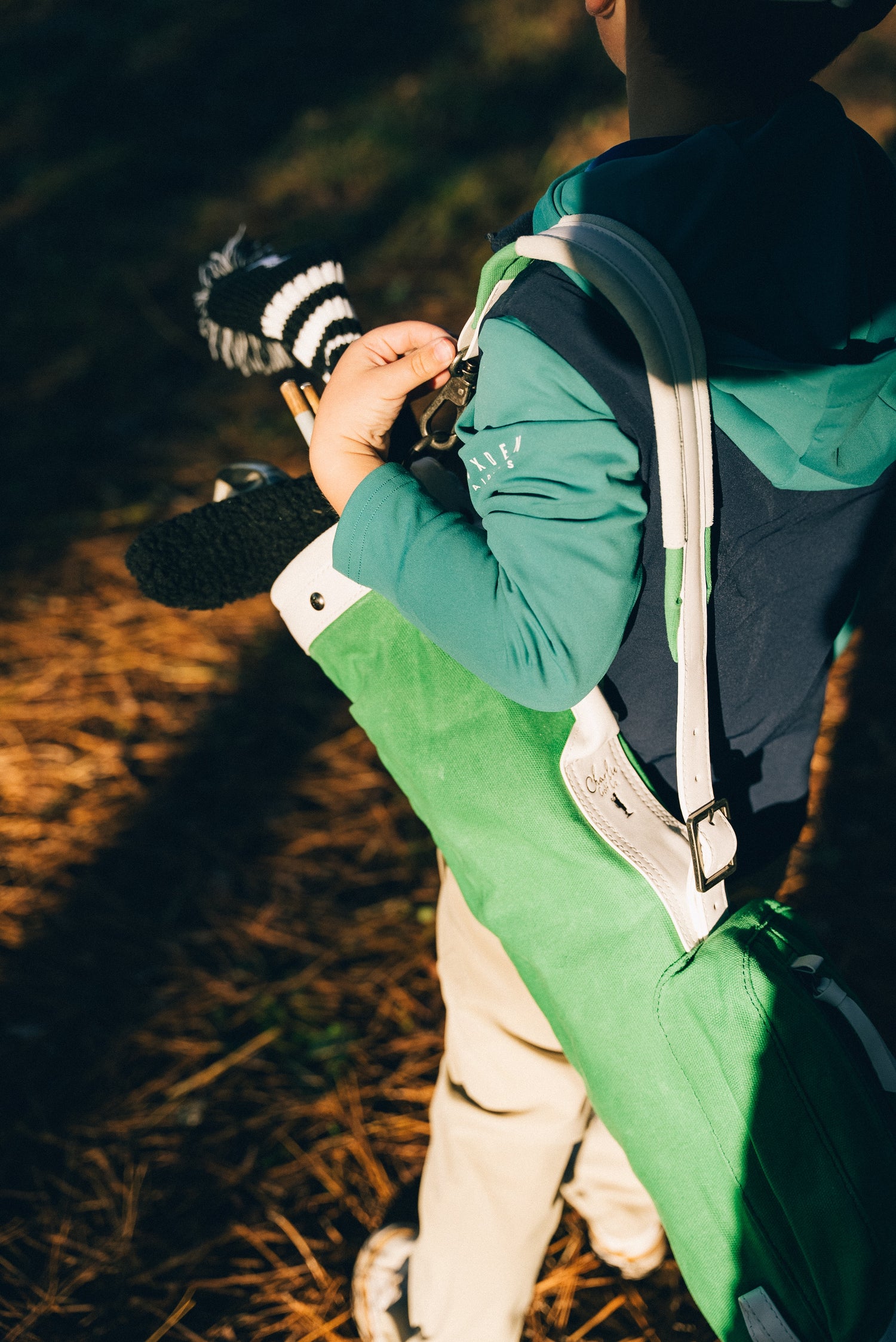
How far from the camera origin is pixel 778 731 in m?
1.23

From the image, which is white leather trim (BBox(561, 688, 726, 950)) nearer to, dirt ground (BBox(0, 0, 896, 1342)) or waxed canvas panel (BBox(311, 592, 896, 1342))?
waxed canvas panel (BBox(311, 592, 896, 1342))

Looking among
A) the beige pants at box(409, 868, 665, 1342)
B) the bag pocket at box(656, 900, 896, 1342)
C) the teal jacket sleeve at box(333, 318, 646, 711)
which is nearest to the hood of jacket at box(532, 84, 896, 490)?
the teal jacket sleeve at box(333, 318, 646, 711)

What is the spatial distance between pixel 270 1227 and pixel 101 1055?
0.58 m

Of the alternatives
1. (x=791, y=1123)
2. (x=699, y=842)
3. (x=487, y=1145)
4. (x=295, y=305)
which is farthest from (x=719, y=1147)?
(x=295, y=305)

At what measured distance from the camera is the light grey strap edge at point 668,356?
81 cm

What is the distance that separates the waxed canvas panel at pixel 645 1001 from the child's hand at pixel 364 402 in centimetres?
16

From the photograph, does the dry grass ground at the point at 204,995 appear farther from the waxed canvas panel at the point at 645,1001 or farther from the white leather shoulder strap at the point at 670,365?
the white leather shoulder strap at the point at 670,365

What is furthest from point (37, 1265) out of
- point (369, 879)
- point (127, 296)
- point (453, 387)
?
point (127, 296)

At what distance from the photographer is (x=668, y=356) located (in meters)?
0.82

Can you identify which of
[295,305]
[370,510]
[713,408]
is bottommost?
[713,408]

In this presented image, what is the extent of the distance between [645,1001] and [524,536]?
575 mm

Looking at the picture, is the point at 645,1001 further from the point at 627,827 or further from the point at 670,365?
the point at 670,365

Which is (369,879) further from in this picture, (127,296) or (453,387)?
(127,296)

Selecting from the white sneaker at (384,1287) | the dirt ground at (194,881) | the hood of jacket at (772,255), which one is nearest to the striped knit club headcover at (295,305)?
the hood of jacket at (772,255)
